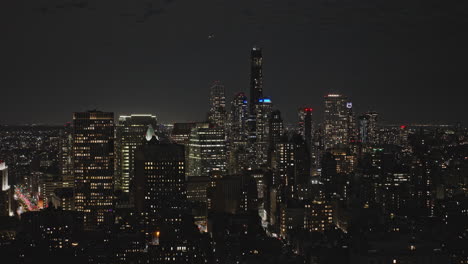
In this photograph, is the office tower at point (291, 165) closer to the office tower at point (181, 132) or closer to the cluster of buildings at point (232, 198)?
the cluster of buildings at point (232, 198)

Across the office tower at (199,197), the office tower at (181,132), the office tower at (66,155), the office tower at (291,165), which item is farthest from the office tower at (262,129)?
the office tower at (66,155)

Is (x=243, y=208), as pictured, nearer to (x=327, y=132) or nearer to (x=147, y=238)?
(x=147, y=238)

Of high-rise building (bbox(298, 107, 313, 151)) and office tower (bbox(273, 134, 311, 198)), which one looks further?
high-rise building (bbox(298, 107, 313, 151))

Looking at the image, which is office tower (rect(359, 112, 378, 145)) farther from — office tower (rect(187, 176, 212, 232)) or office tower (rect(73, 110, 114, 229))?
office tower (rect(73, 110, 114, 229))

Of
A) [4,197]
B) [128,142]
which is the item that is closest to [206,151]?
[128,142]

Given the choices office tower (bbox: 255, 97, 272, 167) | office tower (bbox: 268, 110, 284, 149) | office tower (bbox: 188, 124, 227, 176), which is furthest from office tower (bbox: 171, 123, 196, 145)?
office tower (bbox: 268, 110, 284, 149)

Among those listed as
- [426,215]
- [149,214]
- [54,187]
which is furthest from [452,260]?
[54,187]
